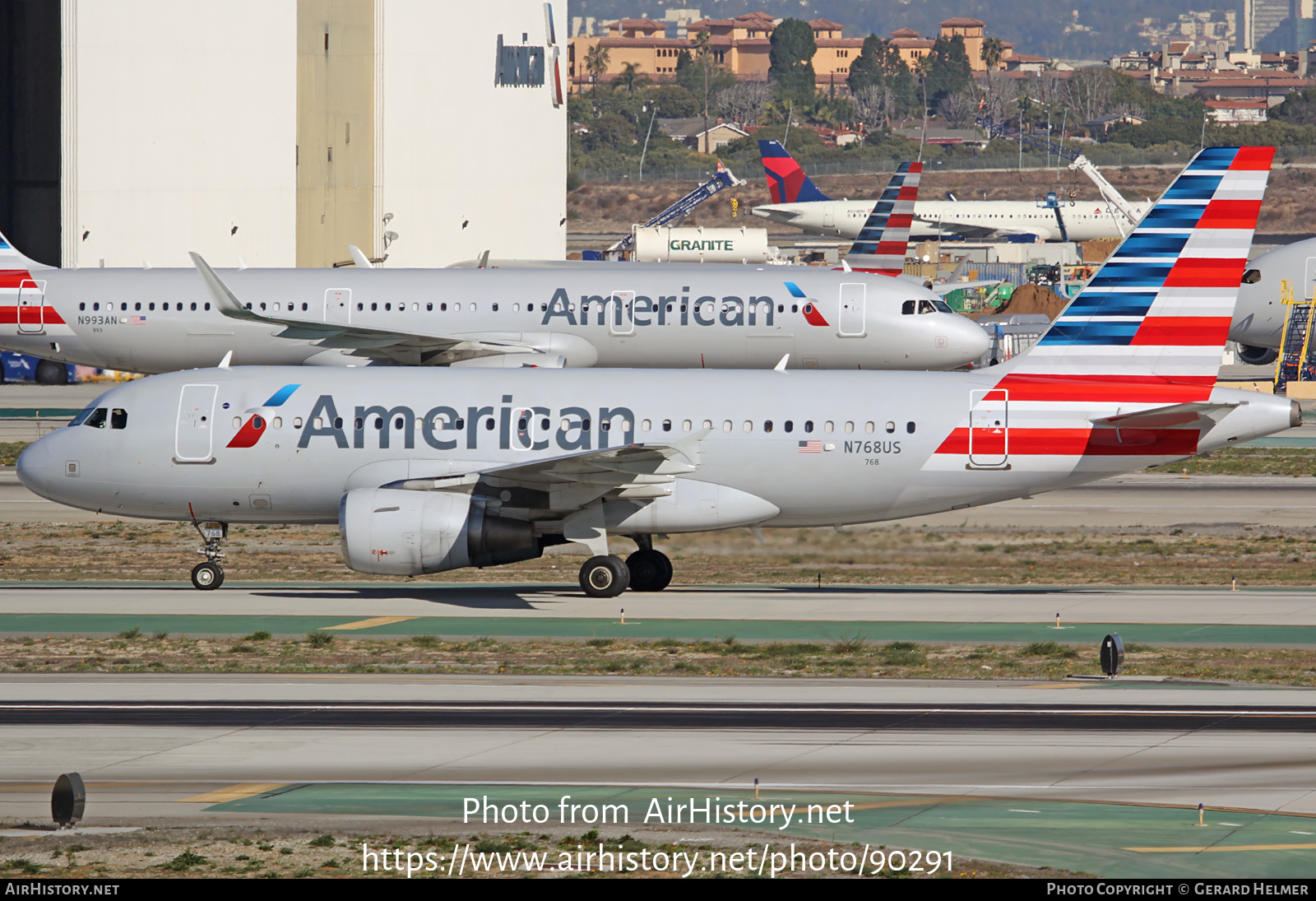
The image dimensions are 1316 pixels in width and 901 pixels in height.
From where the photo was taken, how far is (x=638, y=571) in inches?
1249

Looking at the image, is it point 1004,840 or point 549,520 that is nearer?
point 1004,840

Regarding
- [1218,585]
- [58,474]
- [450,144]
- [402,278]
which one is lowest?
[1218,585]

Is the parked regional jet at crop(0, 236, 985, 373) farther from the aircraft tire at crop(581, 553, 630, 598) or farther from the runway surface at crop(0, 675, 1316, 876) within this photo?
the runway surface at crop(0, 675, 1316, 876)

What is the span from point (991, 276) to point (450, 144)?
48410mm

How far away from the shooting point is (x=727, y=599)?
31.2 metres

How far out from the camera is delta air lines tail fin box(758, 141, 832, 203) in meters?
151

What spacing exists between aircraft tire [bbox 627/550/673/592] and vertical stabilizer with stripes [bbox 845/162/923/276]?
1385 inches

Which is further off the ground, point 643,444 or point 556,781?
point 643,444

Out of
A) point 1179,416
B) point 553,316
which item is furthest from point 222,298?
point 1179,416

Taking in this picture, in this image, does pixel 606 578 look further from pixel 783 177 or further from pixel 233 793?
pixel 783 177

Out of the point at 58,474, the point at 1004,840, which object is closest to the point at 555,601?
the point at 58,474

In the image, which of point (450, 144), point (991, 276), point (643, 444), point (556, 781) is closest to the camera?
point (556, 781)

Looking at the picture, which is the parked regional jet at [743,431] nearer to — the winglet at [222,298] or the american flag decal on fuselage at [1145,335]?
the american flag decal on fuselage at [1145,335]

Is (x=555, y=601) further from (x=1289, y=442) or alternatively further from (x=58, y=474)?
(x=1289, y=442)
